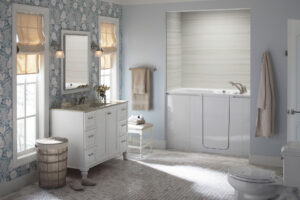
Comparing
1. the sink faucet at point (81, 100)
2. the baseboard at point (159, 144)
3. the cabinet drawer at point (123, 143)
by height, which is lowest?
the baseboard at point (159, 144)

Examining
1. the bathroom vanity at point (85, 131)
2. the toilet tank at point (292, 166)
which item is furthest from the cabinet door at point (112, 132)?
the toilet tank at point (292, 166)

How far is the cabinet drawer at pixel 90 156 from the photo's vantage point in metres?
5.51

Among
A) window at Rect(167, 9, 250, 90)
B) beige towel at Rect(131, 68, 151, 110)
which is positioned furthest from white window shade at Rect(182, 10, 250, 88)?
beige towel at Rect(131, 68, 151, 110)

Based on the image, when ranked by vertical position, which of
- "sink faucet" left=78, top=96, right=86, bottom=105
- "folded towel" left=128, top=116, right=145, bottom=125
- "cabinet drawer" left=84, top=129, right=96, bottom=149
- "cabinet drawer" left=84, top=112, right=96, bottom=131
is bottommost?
"cabinet drawer" left=84, top=129, right=96, bottom=149

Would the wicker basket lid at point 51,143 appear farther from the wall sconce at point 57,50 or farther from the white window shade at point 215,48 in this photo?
the white window shade at point 215,48

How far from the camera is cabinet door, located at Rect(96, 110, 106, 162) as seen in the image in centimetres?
572

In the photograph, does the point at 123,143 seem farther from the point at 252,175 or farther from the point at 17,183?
the point at 252,175

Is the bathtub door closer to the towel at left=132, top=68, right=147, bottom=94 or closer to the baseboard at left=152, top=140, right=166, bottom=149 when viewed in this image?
the baseboard at left=152, top=140, right=166, bottom=149

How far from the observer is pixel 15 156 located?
501 centimetres

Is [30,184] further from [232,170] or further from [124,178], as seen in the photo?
[232,170]

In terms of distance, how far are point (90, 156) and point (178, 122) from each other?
2.06 meters

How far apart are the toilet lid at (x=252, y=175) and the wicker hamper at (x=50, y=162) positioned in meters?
2.12

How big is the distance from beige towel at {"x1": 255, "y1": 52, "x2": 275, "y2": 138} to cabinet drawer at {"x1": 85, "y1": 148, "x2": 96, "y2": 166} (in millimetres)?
2436

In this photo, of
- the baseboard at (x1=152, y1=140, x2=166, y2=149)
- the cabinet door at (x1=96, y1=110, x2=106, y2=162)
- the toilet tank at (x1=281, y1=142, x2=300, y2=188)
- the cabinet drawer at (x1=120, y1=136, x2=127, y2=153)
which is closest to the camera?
the toilet tank at (x1=281, y1=142, x2=300, y2=188)
